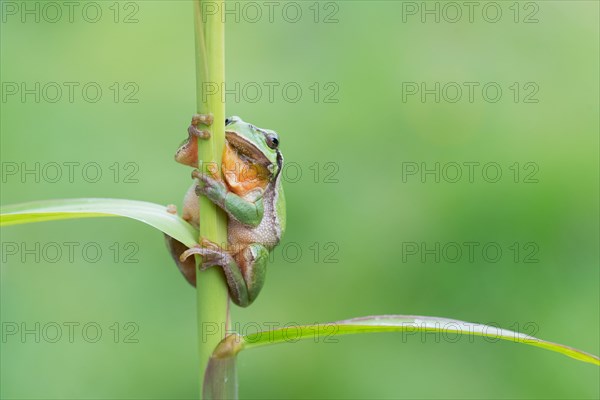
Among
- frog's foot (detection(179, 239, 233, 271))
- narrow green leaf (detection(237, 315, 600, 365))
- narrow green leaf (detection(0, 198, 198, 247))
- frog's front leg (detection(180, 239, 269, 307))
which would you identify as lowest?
narrow green leaf (detection(237, 315, 600, 365))

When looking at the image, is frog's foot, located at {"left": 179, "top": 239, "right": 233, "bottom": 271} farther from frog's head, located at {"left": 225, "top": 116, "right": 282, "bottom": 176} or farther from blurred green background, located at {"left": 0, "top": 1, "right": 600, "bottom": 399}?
blurred green background, located at {"left": 0, "top": 1, "right": 600, "bottom": 399}

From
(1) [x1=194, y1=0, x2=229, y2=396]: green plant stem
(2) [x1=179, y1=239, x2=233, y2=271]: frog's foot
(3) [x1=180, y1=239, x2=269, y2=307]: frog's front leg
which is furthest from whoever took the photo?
(3) [x1=180, y1=239, x2=269, y2=307]: frog's front leg

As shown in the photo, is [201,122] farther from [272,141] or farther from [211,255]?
[272,141]

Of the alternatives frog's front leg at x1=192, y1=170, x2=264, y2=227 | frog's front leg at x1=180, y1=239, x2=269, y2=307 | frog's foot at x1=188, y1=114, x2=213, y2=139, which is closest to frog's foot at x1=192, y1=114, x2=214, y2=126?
frog's foot at x1=188, y1=114, x2=213, y2=139

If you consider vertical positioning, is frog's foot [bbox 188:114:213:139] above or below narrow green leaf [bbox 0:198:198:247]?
above

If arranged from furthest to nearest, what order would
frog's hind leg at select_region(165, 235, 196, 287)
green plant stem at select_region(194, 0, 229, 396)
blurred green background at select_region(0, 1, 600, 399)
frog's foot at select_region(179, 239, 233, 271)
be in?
blurred green background at select_region(0, 1, 600, 399), frog's hind leg at select_region(165, 235, 196, 287), frog's foot at select_region(179, 239, 233, 271), green plant stem at select_region(194, 0, 229, 396)

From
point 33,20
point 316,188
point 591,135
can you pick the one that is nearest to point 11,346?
point 316,188
